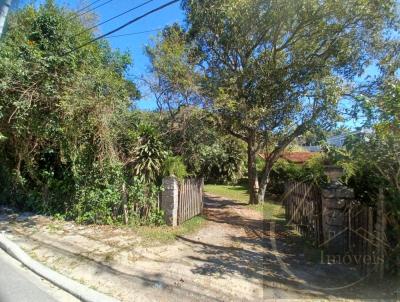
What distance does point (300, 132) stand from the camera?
12.7m

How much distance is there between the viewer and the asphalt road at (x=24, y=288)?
444 cm

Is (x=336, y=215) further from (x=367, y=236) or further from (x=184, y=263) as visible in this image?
(x=184, y=263)

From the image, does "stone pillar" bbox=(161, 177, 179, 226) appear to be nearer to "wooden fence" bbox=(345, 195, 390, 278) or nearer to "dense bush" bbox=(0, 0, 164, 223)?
"dense bush" bbox=(0, 0, 164, 223)

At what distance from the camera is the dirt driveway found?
15.4 feet

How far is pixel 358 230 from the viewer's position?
5762 mm

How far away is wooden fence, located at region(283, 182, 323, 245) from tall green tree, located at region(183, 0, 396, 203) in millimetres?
3157

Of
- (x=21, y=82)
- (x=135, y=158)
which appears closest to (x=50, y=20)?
(x=21, y=82)

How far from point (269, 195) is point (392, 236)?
13586 mm

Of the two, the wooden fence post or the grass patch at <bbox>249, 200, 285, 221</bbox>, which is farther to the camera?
the grass patch at <bbox>249, 200, 285, 221</bbox>

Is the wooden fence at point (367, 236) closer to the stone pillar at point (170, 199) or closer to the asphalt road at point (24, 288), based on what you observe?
the stone pillar at point (170, 199)

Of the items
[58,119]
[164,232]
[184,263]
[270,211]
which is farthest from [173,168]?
Answer: [270,211]

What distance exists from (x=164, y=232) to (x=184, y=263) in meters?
2.07

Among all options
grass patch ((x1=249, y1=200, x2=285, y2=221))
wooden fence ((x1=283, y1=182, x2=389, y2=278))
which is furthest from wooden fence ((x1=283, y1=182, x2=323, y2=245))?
grass patch ((x1=249, y1=200, x2=285, y2=221))

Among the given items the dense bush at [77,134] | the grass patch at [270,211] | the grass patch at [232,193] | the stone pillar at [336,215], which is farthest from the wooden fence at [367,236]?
the grass patch at [232,193]
